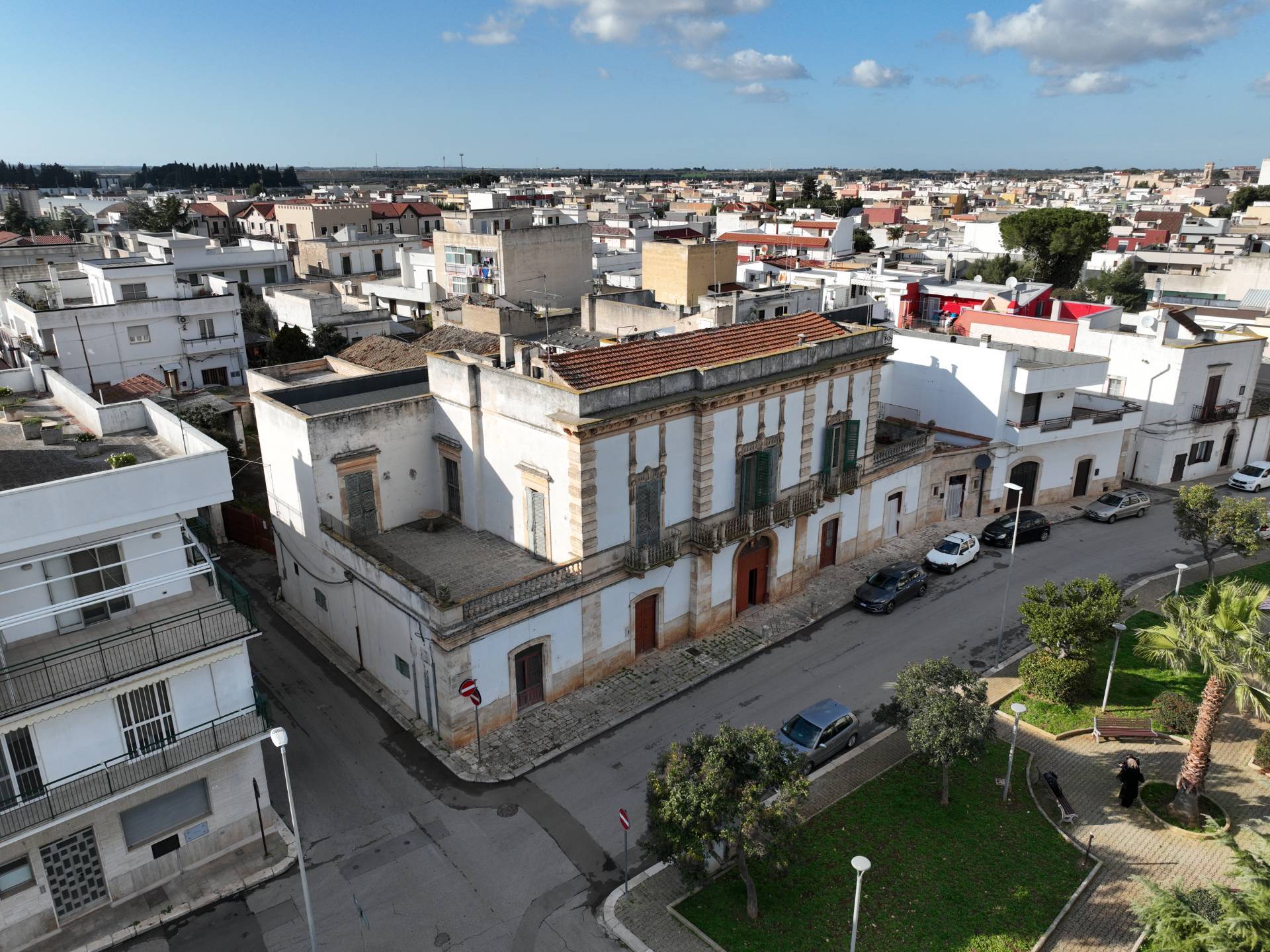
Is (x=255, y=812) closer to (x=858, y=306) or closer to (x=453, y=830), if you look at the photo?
(x=453, y=830)

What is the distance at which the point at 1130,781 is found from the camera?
71.8ft

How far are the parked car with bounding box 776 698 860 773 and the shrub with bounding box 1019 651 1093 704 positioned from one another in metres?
6.21

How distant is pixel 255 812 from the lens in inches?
838

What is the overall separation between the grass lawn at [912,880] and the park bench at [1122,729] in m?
3.62

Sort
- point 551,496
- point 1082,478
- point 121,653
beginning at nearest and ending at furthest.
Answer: point 121,653
point 551,496
point 1082,478

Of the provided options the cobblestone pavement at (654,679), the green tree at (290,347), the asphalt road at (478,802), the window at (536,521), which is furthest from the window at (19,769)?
the green tree at (290,347)

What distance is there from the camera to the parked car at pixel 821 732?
23672 mm

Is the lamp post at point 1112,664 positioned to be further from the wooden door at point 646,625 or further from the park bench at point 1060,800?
the wooden door at point 646,625

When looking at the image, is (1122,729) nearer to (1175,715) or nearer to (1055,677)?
(1175,715)

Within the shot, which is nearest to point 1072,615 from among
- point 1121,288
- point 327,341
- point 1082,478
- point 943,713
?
point 943,713

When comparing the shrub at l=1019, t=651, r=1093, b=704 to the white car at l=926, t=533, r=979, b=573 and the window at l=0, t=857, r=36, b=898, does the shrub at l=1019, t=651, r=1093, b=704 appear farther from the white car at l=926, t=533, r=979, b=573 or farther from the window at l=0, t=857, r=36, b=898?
the window at l=0, t=857, r=36, b=898

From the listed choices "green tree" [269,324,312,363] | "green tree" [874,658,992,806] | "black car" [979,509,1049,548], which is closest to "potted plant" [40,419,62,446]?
"green tree" [874,658,992,806]

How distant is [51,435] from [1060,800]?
27.6m

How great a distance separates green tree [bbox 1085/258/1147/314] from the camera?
72.3 metres
